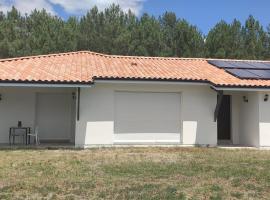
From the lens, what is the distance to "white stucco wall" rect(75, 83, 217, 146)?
655 inches

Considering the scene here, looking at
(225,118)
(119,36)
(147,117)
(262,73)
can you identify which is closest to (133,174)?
(147,117)

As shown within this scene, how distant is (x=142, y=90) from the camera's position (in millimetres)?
17359

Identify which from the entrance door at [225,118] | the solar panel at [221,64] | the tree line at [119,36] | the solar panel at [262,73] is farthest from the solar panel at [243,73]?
the tree line at [119,36]

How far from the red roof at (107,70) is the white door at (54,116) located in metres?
1.49

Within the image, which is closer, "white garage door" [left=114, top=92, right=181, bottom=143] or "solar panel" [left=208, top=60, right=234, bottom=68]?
"white garage door" [left=114, top=92, right=181, bottom=143]

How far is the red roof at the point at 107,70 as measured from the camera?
53.7 feet

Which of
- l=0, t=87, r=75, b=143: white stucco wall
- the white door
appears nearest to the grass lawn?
l=0, t=87, r=75, b=143: white stucco wall

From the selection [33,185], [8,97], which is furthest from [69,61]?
[33,185]

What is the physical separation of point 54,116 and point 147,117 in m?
4.42

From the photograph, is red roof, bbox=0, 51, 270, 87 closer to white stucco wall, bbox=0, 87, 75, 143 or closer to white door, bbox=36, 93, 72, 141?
white stucco wall, bbox=0, 87, 75, 143

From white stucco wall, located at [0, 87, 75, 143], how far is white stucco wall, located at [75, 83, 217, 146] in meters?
3.02

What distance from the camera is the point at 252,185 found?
9625 mm

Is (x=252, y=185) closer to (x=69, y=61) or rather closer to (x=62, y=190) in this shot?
(x=62, y=190)

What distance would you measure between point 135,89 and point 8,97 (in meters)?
5.50
